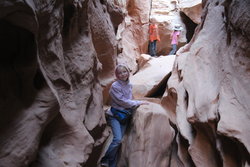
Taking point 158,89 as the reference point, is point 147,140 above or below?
above

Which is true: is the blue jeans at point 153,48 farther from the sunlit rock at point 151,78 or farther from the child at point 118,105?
the child at point 118,105

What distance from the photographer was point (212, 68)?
3779 millimetres

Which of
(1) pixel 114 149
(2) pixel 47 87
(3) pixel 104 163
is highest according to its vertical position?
(2) pixel 47 87

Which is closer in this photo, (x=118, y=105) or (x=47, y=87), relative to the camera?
(x=47, y=87)

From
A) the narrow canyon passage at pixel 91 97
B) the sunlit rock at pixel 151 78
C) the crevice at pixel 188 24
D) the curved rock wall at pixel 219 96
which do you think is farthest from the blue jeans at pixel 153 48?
the curved rock wall at pixel 219 96

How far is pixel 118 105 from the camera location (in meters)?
4.12

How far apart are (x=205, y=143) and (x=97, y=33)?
3151 millimetres

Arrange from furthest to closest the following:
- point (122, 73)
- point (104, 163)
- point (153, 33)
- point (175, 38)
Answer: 1. point (153, 33)
2. point (175, 38)
3. point (122, 73)
4. point (104, 163)

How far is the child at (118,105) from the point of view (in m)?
3.94

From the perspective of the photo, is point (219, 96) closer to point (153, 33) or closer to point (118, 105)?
point (118, 105)

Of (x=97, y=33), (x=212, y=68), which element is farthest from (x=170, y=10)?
(x=212, y=68)

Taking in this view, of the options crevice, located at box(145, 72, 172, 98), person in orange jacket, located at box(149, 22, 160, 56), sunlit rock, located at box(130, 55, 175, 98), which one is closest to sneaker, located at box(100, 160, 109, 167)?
sunlit rock, located at box(130, 55, 175, 98)

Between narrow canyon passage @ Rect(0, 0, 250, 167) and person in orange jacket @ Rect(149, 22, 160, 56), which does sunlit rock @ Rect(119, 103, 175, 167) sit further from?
person in orange jacket @ Rect(149, 22, 160, 56)

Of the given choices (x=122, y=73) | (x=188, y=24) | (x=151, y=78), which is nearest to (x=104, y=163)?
(x=122, y=73)
